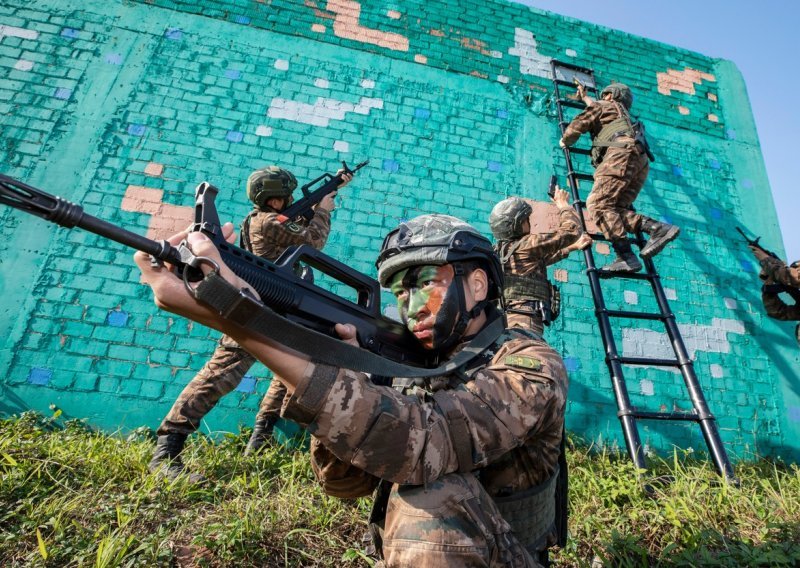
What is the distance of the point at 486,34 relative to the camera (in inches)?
238

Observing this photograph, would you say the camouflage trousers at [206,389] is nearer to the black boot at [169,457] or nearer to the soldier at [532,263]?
the black boot at [169,457]

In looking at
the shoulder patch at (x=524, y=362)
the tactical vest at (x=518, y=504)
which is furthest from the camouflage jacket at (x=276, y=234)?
the shoulder patch at (x=524, y=362)

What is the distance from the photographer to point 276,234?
3607mm

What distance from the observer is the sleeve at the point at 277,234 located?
11.8ft

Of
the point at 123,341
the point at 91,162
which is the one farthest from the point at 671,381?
the point at 91,162

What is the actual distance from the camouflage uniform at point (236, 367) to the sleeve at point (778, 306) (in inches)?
185

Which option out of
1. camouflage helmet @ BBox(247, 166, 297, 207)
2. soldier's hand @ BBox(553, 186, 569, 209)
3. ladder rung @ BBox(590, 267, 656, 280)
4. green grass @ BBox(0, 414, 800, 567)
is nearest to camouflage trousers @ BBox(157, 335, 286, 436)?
green grass @ BBox(0, 414, 800, 567)

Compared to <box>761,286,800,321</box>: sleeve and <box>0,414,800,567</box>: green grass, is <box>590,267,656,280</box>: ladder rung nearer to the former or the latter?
<box>761,286,800,321</box>: sleeve

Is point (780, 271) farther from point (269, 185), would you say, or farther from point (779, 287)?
point (269, 185)

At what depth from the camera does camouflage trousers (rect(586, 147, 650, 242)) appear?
14.9 feet

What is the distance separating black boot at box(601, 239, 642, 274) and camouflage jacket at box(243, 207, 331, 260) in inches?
106

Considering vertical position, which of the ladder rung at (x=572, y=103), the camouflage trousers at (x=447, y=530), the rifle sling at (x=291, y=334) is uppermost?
the ladder rung at (x=572, y=103)

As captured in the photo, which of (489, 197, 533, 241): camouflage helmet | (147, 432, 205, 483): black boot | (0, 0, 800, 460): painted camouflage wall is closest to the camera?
(147, 432, 205, 483): black boot

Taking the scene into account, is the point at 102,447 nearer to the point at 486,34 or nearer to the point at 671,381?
the point at 671,381
